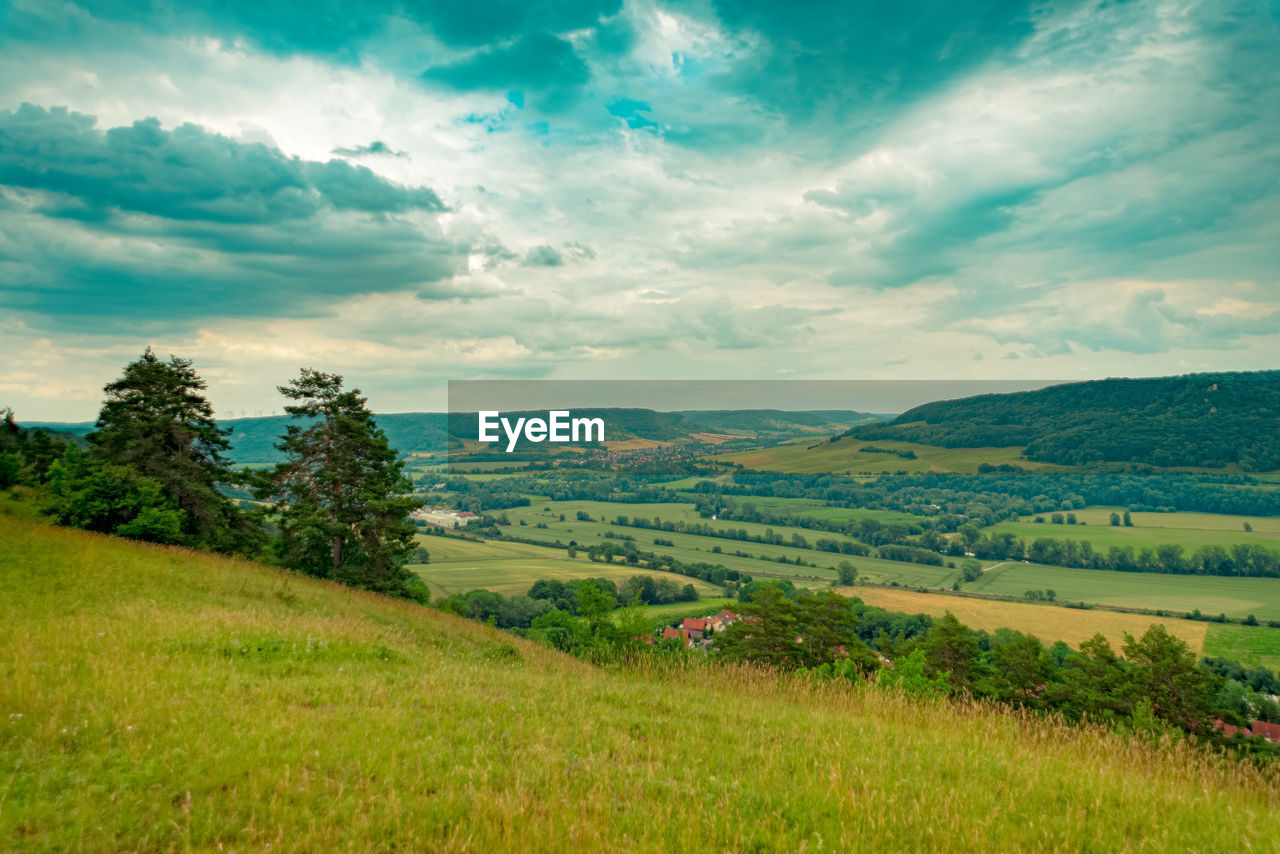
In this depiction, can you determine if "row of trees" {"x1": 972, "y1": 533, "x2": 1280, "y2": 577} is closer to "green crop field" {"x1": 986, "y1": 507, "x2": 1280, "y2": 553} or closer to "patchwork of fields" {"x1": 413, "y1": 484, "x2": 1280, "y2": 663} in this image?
"patchwork of fields" {"x1": 413, "y1": 484, "x2": 1280, "y2": 663}

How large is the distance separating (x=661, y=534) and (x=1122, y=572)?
78.9 m

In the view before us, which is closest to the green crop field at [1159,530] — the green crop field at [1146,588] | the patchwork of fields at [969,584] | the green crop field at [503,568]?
the patchwork of fields at [969,584]

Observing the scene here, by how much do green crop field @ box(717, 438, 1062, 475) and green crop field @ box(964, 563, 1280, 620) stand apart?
6914 centimetres

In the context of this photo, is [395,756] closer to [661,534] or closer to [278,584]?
[278,584]

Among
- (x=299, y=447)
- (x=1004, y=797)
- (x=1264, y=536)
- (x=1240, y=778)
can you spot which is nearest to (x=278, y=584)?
(x=299, y=447)

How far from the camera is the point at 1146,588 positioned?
78312 millimetres

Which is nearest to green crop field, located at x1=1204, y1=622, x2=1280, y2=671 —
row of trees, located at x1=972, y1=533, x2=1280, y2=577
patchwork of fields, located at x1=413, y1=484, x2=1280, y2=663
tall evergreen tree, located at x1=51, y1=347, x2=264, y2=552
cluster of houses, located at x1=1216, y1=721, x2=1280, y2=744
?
patchwork of fields, located at x1=413, y1=484, x2=1280, y2=663

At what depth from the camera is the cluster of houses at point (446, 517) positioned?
12794 centimetres

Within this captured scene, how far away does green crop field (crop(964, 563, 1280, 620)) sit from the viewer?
68562mm

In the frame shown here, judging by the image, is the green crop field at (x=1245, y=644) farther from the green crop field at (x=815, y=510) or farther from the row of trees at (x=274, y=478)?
the row of trees at (x=274, y=478)

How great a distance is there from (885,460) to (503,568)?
5101 inches

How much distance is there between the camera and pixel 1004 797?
5738 millimetres

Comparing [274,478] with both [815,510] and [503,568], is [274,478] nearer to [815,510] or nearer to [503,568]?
[503,568]

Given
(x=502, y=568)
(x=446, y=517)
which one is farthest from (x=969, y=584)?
(x=446, y=517)
